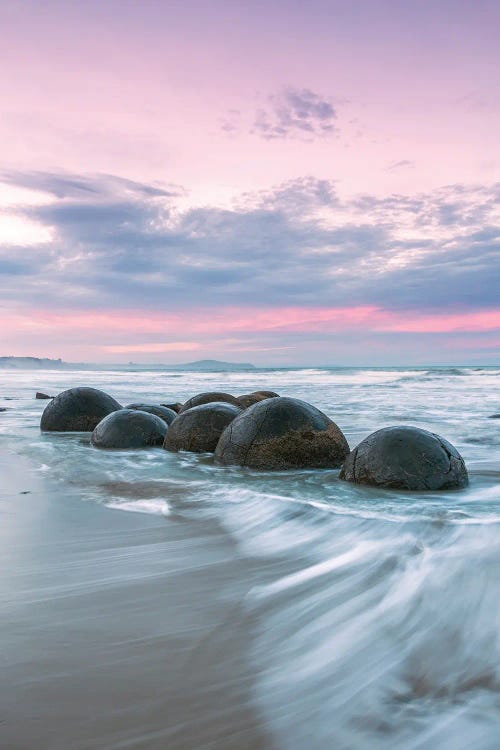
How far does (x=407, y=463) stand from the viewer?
5.86m

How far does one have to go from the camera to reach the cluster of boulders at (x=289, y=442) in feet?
19.4

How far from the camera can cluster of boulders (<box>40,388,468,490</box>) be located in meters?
5.90

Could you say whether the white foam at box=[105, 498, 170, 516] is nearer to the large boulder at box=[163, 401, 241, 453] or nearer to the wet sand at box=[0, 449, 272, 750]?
the wet sand at box=[0, 449, 272, 750]

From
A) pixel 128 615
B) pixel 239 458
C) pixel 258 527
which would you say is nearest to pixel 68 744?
pixel 128 615

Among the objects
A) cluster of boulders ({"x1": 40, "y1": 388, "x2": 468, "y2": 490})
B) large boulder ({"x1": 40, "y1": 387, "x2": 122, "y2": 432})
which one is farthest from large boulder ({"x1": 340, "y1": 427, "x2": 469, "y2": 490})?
large boulder ({"x1": 40, "y1": 387, "x2": 122, "y2": 432})

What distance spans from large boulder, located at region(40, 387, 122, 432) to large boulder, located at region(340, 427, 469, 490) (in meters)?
6.30

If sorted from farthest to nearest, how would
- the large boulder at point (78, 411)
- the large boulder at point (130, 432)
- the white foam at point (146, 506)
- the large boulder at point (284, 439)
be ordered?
1. the large boulder at point (78, 411)
2. the large boulder at point (130, 432)
3. the large boulder at point (284, 439)
4. the white foam at point (146, 506)

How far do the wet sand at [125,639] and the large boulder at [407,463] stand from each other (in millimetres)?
2033

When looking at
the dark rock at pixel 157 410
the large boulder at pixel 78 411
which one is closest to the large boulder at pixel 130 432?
the dark rock at pixel 157 410

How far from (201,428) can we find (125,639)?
5.57 metres

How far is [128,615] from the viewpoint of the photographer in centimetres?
292

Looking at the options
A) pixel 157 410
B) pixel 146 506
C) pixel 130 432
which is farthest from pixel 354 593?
pixel 157 410

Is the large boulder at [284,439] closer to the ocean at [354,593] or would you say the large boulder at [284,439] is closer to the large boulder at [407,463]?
the ocean at [354,593]

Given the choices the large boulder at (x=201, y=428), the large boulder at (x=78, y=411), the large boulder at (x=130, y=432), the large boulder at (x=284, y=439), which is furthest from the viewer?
the large boulder at (x=78, y=411)
